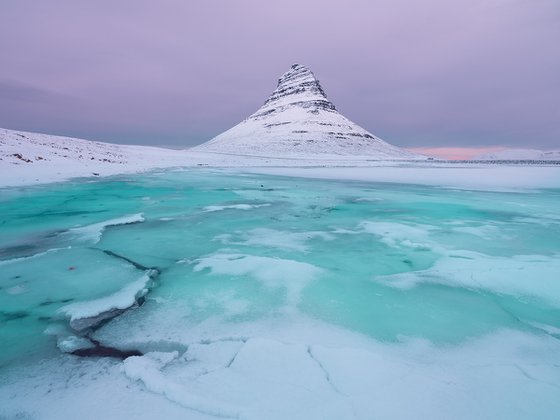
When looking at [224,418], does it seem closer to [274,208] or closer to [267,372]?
[267,372]

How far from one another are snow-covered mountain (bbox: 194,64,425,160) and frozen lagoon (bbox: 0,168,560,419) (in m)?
108

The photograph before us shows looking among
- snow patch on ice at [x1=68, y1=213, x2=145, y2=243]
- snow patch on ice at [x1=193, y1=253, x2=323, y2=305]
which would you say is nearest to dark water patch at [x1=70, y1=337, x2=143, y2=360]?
snow patch on ice at [x1=193, y1=253, x2=323, y2=305]

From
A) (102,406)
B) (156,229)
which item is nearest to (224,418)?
(102,406)

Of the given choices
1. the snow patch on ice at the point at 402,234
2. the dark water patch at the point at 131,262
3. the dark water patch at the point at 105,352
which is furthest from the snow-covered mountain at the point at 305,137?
the dark water patch at the point at 105,352

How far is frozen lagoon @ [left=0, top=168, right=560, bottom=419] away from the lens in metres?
2.29

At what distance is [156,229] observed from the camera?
705 centimetres

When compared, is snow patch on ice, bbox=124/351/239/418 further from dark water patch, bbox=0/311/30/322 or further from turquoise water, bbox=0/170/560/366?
dark water patch, bbox=0/311/30/322

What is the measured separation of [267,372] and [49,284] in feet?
10.1

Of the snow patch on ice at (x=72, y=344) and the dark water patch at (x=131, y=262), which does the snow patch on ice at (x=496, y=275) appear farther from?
the snow patch on ice at (x=72, y=344)

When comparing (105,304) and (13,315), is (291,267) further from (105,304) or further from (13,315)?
(13,315)

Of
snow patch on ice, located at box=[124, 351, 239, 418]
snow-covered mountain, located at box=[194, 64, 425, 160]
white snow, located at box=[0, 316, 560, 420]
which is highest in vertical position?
snow-covered mountain, located at box=[194, 64, 425, 160]

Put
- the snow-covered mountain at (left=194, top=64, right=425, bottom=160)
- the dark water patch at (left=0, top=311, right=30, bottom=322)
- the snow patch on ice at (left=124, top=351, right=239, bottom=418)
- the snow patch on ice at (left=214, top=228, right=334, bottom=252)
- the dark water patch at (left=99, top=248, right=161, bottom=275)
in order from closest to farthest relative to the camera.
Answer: the snow patch on ice at (left=124, top=351, right=239, bottom=418) → the dark water patch at (left=0, top=311, right=30, bottom=322) → the dark water patch at (left=99, top=248, right=161, bottom=275) → the snow patch on ice at (left=214, top=228, right=334, bottom=252) → the snow-covered mountain at (left=194, top=64, right=425, bottom=160)

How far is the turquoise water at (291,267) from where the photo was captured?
11.2 feet

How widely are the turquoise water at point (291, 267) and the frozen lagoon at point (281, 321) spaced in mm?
26
